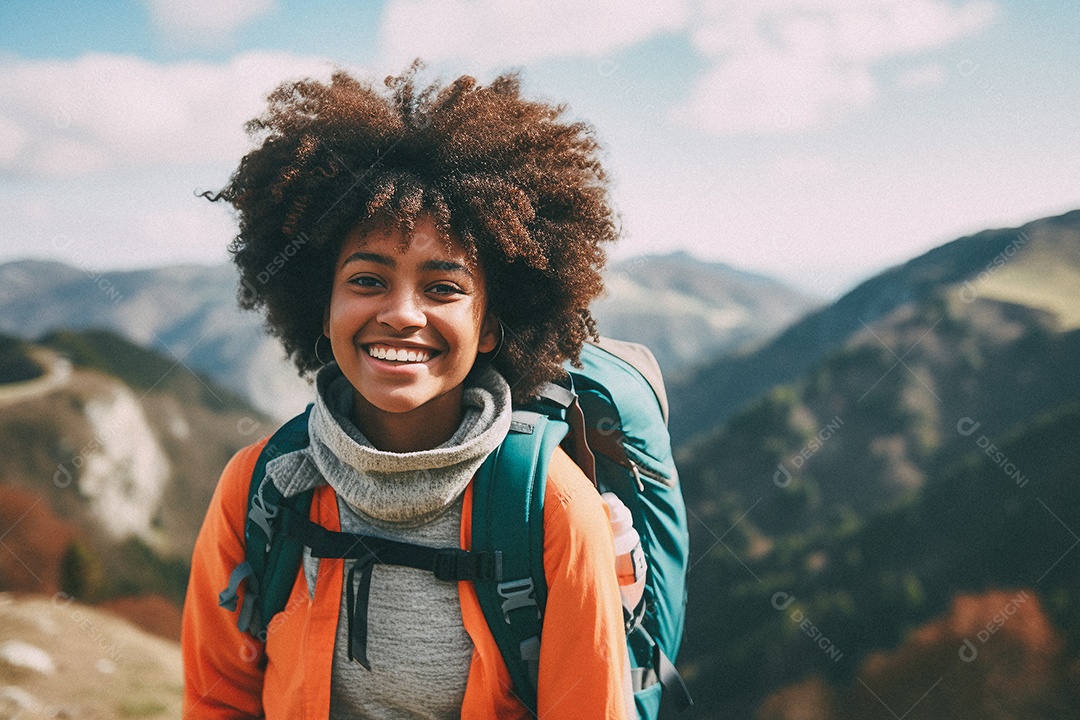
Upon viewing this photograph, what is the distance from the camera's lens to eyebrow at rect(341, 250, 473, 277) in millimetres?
1939

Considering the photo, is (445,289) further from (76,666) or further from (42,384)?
(42,384)

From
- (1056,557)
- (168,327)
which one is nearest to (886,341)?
(1056,557)

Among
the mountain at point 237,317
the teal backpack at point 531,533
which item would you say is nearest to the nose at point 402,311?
the teal backpack at point 531,533

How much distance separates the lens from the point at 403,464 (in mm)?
1890

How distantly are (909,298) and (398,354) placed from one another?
3449 cm

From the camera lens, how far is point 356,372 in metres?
1.98

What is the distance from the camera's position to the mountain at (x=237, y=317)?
51.0m

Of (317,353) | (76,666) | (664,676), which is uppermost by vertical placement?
(317,353)

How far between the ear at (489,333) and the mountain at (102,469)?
472cm

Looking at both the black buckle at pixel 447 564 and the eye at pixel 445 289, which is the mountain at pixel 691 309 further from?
the black buckle at pixel 447 564

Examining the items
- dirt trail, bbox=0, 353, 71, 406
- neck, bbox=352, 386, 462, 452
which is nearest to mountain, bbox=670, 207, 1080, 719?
neck, bbox=352, 386, 462, 452

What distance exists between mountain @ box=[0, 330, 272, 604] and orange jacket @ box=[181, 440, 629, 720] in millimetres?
3984
